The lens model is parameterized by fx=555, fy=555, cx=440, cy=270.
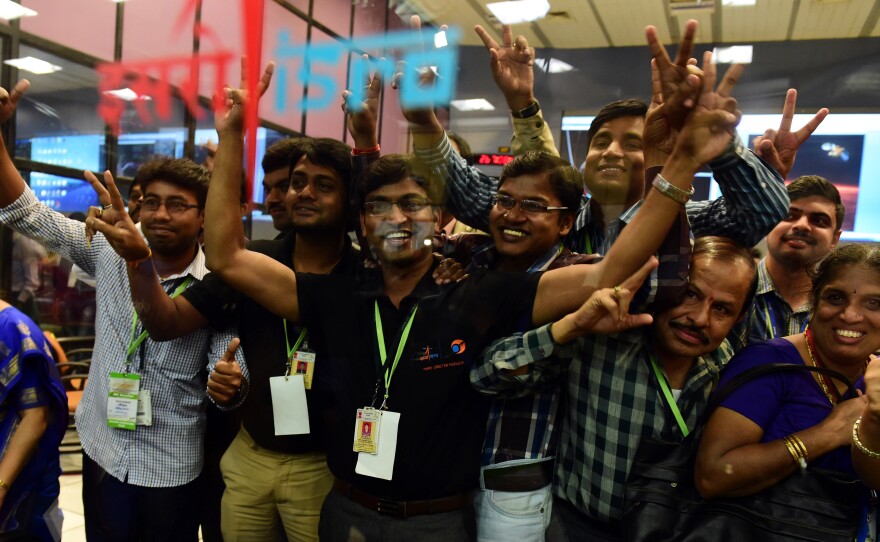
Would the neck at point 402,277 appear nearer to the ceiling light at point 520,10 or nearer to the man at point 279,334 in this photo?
the man at point 279,334

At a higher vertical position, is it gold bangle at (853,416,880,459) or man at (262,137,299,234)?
man at (262,137,299,234)

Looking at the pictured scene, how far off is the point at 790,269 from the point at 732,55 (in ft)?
2.00

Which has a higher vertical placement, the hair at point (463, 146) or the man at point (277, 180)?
the hair at point (463, 146)

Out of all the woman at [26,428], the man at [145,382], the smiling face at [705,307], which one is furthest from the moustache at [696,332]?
the woman at [26,428]

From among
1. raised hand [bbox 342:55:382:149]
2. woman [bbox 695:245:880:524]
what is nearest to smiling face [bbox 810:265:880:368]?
woman [bbox 695:245:880:524]

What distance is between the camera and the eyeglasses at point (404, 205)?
3.05ft

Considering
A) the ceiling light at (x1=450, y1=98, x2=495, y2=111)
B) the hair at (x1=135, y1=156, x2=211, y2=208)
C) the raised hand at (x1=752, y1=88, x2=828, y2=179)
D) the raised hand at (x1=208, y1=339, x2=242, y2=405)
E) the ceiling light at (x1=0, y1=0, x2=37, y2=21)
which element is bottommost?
the raised hand at (x1=208, y1=339, x2=242, y2=405)

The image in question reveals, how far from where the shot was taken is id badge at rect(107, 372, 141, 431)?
1195mm

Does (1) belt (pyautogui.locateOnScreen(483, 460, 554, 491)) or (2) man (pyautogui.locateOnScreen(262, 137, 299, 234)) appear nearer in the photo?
(1) belt (pyautogui.locateOnScreen(483, 460, 554, 491))

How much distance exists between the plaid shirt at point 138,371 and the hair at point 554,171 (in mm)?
699

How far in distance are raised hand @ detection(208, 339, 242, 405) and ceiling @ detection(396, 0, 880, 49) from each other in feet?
2.57

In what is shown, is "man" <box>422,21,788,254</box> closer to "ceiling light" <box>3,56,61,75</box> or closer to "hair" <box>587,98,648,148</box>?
"hair" <box>587,98,648,148</box>

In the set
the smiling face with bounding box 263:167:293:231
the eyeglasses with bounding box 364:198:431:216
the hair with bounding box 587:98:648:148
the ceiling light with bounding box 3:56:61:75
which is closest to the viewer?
the hair with bounding box 587:98:648:148

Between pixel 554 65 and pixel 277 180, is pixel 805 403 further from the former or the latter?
pixel 277 180
